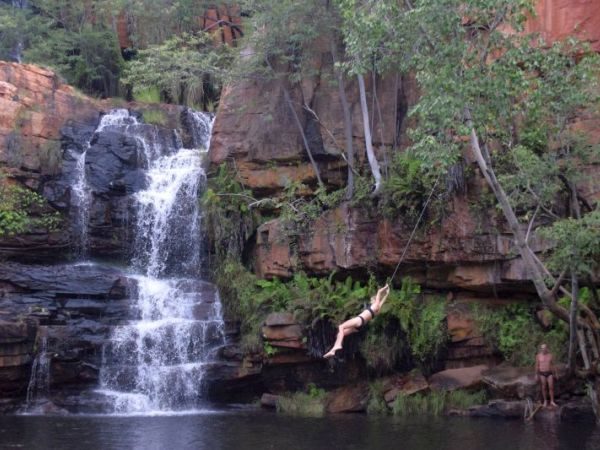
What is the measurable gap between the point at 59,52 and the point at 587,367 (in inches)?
938

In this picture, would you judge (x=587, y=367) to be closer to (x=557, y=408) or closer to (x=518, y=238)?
(x=557, y=408)

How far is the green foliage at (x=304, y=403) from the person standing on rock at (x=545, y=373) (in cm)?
508

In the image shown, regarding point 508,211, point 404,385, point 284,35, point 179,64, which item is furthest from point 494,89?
point 179,64

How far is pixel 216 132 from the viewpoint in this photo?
23.4 meters

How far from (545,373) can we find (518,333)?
82.6 inches

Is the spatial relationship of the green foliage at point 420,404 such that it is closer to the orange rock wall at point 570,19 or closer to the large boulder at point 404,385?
the large boulder at point 404,385

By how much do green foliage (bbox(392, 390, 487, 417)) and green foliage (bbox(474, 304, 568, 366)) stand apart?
146cm

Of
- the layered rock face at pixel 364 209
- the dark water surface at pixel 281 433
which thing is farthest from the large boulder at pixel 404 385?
the dark water surface at pixel 281 433

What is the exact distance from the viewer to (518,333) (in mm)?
18500

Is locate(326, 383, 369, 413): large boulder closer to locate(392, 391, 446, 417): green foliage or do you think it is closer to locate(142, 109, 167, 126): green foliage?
locate(392, 391, 446, 417): green foliage

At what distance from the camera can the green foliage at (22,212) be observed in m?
21.5

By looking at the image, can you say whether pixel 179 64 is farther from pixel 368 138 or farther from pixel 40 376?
pixel 40 376

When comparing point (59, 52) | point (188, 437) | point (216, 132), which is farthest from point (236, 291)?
point (59, 52)

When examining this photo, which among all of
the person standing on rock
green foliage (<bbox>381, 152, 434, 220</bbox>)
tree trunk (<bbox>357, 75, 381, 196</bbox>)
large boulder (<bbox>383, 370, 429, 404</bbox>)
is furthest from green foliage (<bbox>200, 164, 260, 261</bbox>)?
the person standing on rock
